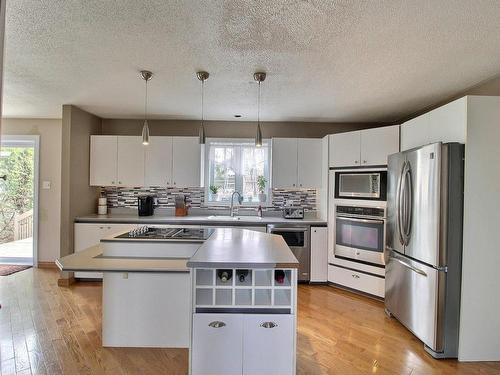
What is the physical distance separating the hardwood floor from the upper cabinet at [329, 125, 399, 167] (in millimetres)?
1748

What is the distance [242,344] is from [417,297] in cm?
173

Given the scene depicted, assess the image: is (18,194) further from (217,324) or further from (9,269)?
(217,324)

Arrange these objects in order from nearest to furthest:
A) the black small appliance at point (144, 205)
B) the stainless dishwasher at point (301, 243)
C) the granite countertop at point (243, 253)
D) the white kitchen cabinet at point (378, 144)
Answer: the granite countertop at point (243, 253), the white kitchen cabinet at point (378, 144), the stainless dishwasher at point (301, 243), the black small appliance at point (144, 205)

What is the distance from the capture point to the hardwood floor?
7.11 feet

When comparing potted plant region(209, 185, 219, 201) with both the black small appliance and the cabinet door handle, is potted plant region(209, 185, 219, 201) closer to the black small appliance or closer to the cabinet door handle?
the black small appliance

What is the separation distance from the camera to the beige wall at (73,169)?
12.6ft

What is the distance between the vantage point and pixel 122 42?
215 cm

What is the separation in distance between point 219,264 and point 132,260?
103 cm

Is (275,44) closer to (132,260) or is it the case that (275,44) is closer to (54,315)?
(132,260)

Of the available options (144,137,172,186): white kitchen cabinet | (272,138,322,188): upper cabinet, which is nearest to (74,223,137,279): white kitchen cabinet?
(144,137,172,186): white kitchen cabinet

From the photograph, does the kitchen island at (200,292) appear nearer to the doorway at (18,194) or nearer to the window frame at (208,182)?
the window frame at (208,182)

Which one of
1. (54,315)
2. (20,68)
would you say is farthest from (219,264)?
(20,68)

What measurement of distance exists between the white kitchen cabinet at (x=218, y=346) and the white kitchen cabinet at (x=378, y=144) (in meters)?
Answer: 2.65

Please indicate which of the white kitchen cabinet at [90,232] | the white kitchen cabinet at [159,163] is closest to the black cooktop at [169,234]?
the white kitchen cabinet at [90,232]
